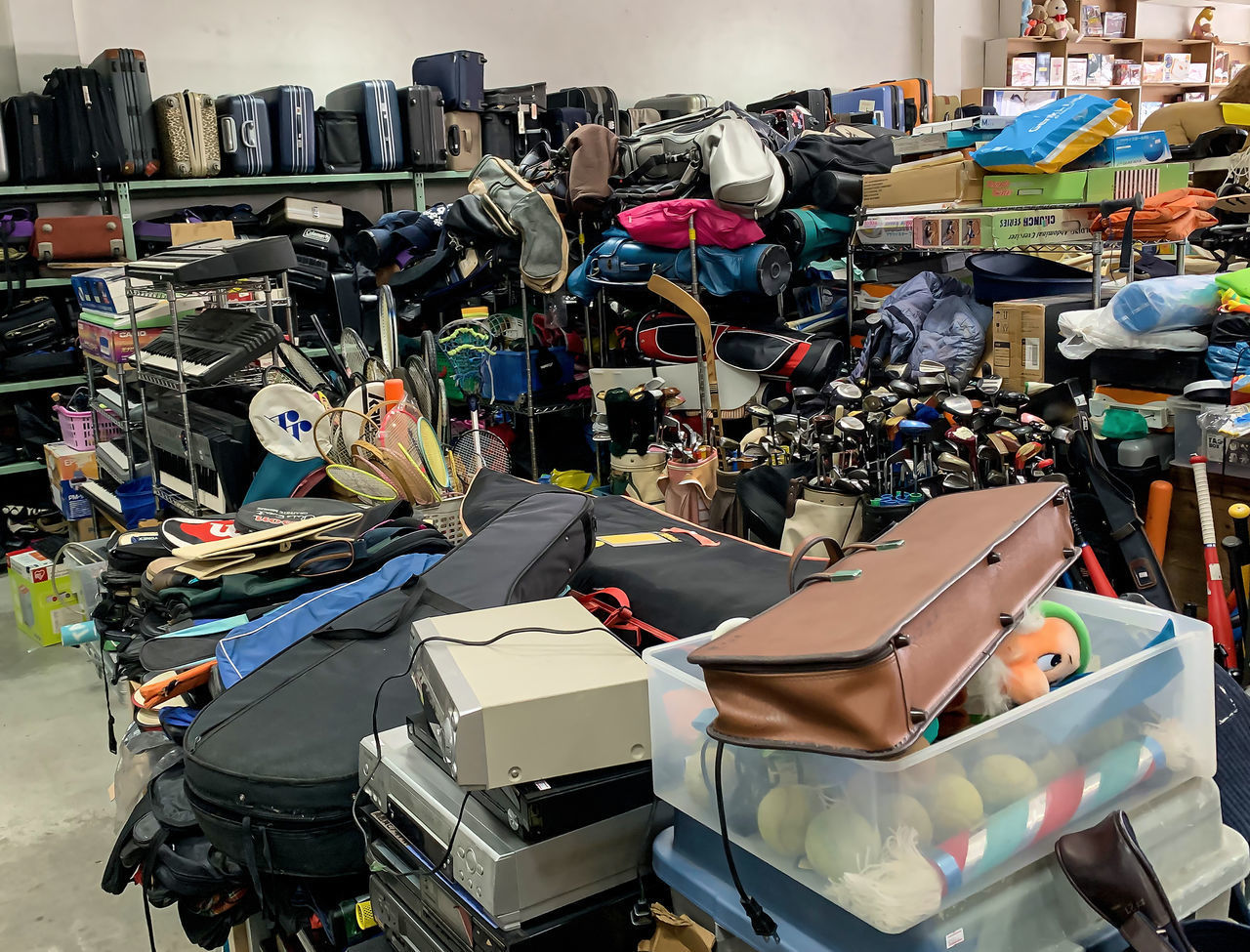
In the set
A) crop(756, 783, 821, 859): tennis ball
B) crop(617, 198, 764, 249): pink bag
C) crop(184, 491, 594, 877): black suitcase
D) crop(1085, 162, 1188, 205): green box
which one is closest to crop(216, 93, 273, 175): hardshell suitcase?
crop(617, 198, 764, 249): pink bag

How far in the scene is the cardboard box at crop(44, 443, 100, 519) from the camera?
5184 millimetres

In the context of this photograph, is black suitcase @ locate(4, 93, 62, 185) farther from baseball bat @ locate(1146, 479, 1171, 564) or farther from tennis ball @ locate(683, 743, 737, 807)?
tennis ball @ locate(683, 743, 737, 807)

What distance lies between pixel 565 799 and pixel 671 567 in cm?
90

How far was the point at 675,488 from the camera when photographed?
4012mm

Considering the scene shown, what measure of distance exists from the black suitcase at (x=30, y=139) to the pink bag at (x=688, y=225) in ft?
9.83

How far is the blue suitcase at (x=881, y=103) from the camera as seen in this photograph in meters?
7.79

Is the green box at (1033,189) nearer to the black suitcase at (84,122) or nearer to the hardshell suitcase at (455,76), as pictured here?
the hardshell suitcase at (455,76)

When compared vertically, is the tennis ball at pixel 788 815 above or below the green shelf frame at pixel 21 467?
above

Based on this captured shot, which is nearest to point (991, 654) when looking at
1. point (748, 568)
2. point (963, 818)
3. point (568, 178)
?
point (963, 818)

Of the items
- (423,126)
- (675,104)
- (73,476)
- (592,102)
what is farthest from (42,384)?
(675,104)

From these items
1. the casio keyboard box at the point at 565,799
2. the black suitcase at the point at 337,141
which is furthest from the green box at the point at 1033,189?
the black suitcase at the point at 337,141

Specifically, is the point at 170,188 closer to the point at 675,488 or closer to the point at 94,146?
the point at 94,146

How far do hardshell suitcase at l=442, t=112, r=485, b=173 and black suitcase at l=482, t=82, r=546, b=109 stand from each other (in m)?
0.19

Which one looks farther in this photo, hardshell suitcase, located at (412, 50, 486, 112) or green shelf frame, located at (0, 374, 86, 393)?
hardshell suitcase, located at (412, 50, 486, 112)
